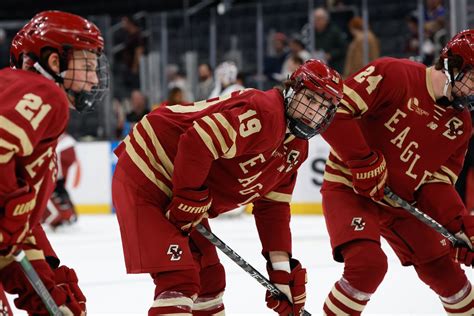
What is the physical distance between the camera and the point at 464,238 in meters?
3.31

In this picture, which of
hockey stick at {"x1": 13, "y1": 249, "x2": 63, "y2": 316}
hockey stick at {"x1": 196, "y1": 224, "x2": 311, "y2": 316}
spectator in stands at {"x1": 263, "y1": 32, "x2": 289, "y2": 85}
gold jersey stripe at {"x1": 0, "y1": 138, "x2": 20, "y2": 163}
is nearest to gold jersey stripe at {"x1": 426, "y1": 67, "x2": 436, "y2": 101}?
hockey stick at {"x1": 196, "y1": 224, "x2": 311, "y2": 316}

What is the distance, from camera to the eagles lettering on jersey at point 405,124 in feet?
10.4

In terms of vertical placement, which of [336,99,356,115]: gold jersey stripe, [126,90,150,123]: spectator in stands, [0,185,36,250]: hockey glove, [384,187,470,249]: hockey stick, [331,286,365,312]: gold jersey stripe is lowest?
[126,90,150,123]: spectator in stands

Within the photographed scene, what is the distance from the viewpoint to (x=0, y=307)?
7.60ft

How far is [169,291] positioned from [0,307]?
52 cm

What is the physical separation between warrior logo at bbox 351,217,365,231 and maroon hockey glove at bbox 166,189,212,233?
1.90 feet

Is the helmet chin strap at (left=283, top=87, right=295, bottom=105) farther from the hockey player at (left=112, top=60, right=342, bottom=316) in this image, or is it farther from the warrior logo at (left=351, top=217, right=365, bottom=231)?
the warrior logo at (left=351, top=217, right=365, bottom=231)

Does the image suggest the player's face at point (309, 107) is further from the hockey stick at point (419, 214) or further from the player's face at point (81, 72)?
the player's face at point (81, 72)

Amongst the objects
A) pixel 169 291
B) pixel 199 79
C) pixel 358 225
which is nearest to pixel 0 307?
pixel 169 291

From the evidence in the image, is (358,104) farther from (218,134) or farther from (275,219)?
(218,134)

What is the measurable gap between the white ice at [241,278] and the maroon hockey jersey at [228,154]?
0.88m

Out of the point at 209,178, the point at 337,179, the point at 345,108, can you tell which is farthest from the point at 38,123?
the point at 337,179

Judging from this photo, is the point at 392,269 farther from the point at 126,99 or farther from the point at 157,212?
the point at 126,99

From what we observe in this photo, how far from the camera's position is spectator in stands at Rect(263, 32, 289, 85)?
878 centimetres
